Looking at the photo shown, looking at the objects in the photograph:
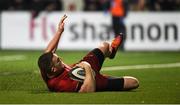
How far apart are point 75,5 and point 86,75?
1902 cm

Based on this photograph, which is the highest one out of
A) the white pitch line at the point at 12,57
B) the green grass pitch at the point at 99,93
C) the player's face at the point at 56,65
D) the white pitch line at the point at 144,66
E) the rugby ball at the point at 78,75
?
the player's face at the point at 56,65

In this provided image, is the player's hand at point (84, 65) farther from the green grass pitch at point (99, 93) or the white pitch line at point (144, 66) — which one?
the white pitch line at point (144, 66)

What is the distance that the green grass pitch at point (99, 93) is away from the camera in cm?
1373

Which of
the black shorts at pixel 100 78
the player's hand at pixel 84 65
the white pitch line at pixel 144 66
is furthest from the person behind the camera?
the white pitch line at pixel 144 66

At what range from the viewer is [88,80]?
1448cm

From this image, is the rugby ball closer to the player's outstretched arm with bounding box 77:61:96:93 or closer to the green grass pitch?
the player's outstretched arm with bounding box 77:61:96:93

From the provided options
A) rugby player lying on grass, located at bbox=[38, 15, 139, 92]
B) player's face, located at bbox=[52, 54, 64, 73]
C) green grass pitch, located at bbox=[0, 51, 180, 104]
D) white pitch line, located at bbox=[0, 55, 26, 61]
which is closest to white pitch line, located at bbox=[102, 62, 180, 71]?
green grass pitch, located at bbox=[0, 51, 180, 104]

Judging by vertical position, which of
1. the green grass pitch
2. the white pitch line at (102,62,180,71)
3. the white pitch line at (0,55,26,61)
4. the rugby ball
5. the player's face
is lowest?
the white pitch line at (0,55,26,61)

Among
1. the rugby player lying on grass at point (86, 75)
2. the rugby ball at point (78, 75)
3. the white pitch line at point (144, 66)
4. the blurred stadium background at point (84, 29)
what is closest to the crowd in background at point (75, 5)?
the blurred stadium background at point (84, 29)

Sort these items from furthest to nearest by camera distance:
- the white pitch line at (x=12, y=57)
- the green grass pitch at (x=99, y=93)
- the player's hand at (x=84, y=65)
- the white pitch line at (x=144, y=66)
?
the white pitch line at (x=12, y=57)
the white pitch line at (x=144, y=66)
the player's hand at (x=84, y=65)
the green grass pitch at (x=99, y=93)

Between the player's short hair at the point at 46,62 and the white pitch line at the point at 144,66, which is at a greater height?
the player's short hair at the point at 46,62

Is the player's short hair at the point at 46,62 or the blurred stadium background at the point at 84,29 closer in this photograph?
the player's short hair at the point at 46,62

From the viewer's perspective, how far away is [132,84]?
1514 centimetres

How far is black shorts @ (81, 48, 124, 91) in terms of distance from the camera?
14.8m
